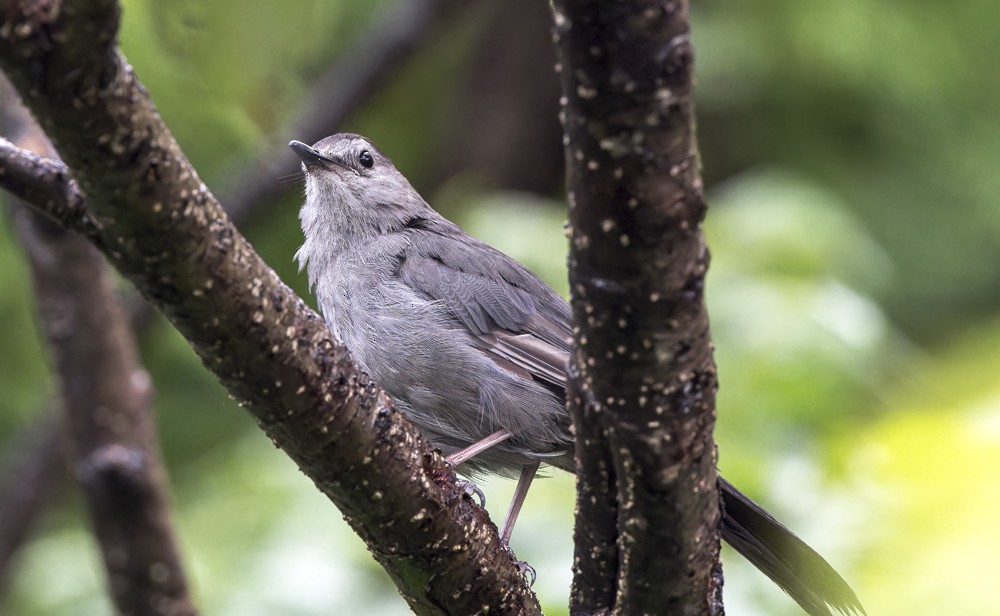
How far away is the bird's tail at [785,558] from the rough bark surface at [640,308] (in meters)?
0.39

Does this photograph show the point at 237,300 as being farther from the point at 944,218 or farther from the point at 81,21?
the point at 944,218

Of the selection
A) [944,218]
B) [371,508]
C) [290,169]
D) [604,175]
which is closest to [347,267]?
[290,169]

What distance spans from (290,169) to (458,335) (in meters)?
2.06

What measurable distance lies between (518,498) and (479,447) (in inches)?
8.8

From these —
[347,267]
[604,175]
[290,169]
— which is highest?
[290,169]

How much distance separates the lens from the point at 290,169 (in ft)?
18.2

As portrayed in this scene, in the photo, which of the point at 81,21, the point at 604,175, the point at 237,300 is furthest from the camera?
the point at 237,300

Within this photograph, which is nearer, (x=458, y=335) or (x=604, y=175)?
(x=604, y=175)

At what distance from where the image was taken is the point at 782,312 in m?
4.39

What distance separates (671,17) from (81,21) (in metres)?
0.80

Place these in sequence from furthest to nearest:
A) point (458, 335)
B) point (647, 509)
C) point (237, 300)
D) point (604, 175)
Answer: point (458, 335) → point (647, 509) → point (237, 300) → point (604, 175)

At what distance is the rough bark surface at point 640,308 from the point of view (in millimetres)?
1611

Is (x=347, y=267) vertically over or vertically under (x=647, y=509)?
over

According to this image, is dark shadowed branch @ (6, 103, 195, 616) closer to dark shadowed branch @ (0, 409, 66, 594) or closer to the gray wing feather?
dark shadowed branch @ (0, 409, 66, 594)
